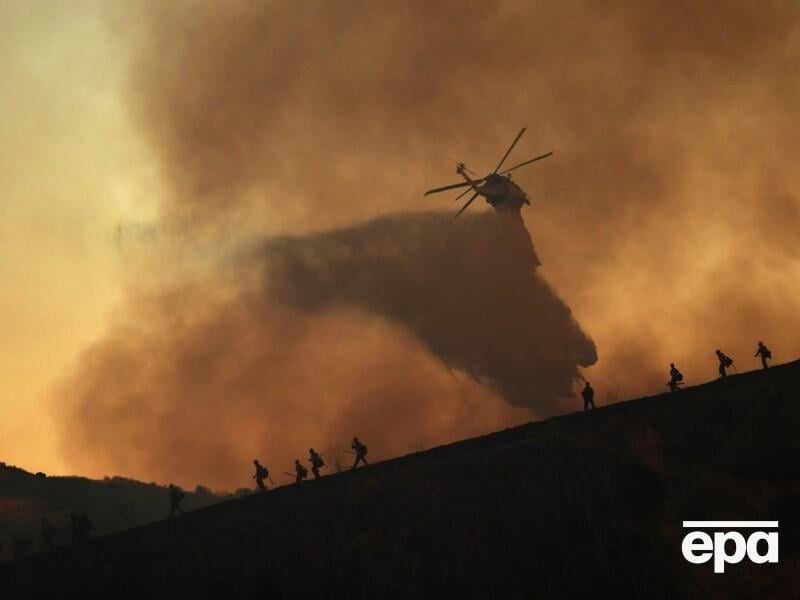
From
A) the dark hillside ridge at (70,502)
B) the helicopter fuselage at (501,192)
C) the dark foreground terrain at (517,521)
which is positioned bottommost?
the dark foreground terrain at (517,521)

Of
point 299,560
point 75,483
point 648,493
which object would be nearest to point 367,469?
point 299,560

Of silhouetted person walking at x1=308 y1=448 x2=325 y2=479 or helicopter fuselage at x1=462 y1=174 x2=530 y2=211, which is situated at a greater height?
helicopter fuselage at x1=462 y1=174 x2=530 y2=211

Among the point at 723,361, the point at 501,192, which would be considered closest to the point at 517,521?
the point at 723,361

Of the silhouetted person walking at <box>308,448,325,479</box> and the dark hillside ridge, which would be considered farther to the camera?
the dark hillside ridge

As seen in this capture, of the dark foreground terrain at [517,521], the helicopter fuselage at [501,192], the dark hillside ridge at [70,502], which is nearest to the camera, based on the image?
the dark foreground terrain at [517,521]

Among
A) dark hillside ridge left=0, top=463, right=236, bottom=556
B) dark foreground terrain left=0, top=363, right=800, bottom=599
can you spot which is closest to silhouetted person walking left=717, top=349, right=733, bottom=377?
dark foreground terrain left=0, top=363, right=800, bottom=599

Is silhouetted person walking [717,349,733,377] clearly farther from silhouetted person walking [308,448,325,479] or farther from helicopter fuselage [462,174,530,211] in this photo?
helicopter fuselage [462,174,530,211]

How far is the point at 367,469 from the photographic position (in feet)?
185

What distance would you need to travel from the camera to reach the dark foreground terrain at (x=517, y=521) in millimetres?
42875

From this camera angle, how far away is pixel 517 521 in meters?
48.0

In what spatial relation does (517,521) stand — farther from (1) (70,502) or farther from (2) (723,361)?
(1) (70,502)

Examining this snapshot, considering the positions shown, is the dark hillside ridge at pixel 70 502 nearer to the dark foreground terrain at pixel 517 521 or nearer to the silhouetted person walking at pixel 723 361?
the dark foreground terrain at pixel 517 521

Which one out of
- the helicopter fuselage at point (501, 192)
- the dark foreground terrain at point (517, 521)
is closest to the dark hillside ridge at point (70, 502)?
the dark foreground terrain at point (517, 521)

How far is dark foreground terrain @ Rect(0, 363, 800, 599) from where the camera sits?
4288 cm
